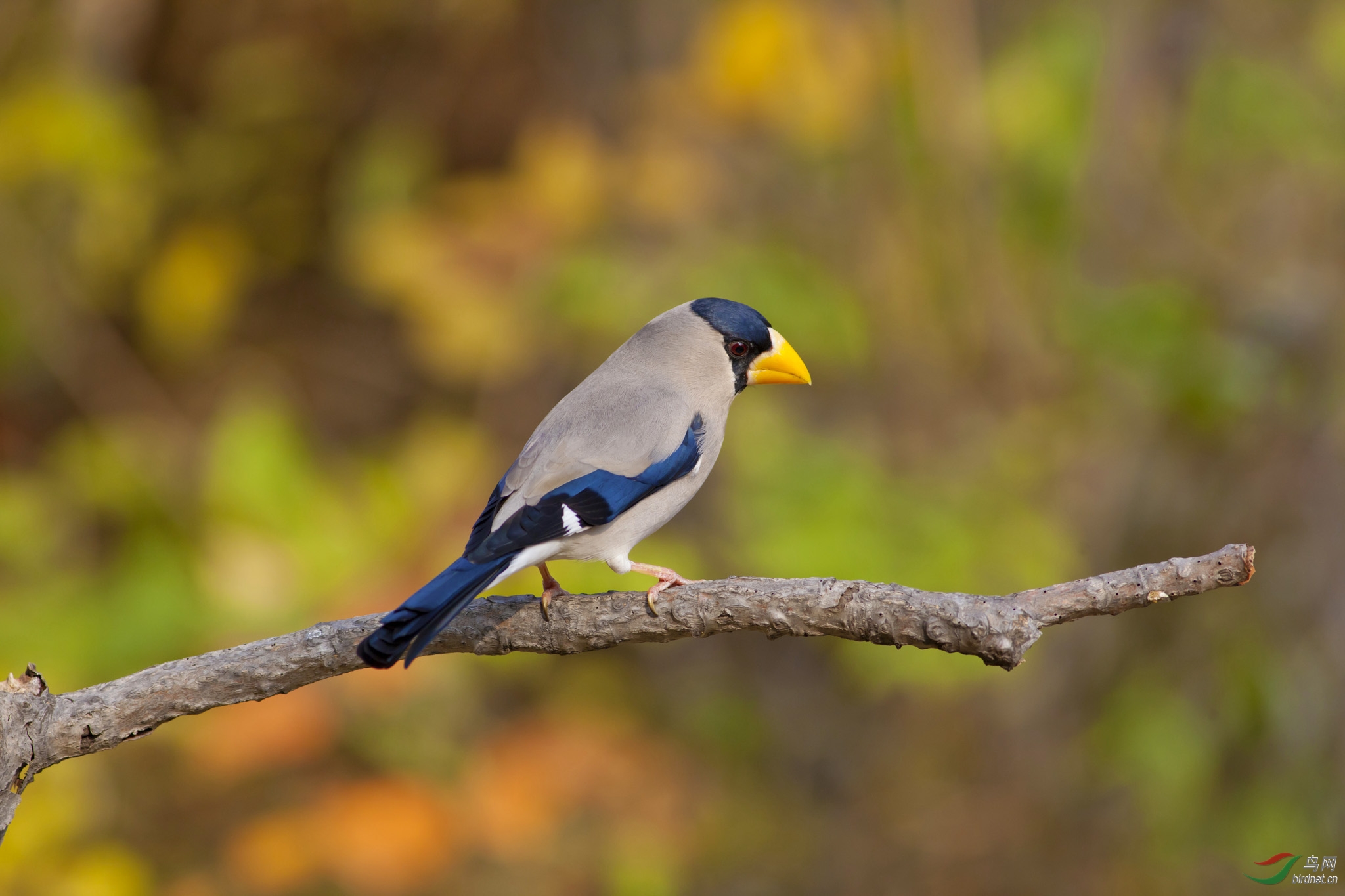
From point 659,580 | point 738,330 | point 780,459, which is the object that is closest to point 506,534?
point 659,580

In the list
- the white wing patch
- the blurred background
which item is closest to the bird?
the white wing patch

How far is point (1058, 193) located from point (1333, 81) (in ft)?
6.09

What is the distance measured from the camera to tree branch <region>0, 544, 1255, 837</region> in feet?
7.44

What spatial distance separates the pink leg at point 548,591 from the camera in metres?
2.84

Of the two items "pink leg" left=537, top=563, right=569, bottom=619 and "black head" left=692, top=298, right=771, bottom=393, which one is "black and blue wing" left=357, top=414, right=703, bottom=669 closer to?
"pink leg" left=537, top=563, right=569, bottom=619

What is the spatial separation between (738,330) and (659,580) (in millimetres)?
1007

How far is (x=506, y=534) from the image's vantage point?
114 inches

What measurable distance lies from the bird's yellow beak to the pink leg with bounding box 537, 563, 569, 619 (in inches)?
42.2

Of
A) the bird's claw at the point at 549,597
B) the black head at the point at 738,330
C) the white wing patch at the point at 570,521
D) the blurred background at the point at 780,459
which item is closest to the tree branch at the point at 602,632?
the bird's claw at the point at 549,597

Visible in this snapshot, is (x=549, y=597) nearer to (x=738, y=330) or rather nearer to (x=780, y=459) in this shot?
(x=738, y=330)

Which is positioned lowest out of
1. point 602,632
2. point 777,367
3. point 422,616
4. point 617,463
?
point 602,632

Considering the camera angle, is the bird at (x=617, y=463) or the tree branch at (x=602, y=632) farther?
the bird at (x=617, y=463)

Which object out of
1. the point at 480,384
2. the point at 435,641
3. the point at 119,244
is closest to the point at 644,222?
the point at 480,384

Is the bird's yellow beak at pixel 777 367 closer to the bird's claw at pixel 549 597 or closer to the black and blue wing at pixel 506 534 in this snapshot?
the black and blue wing at pixel 506 534
